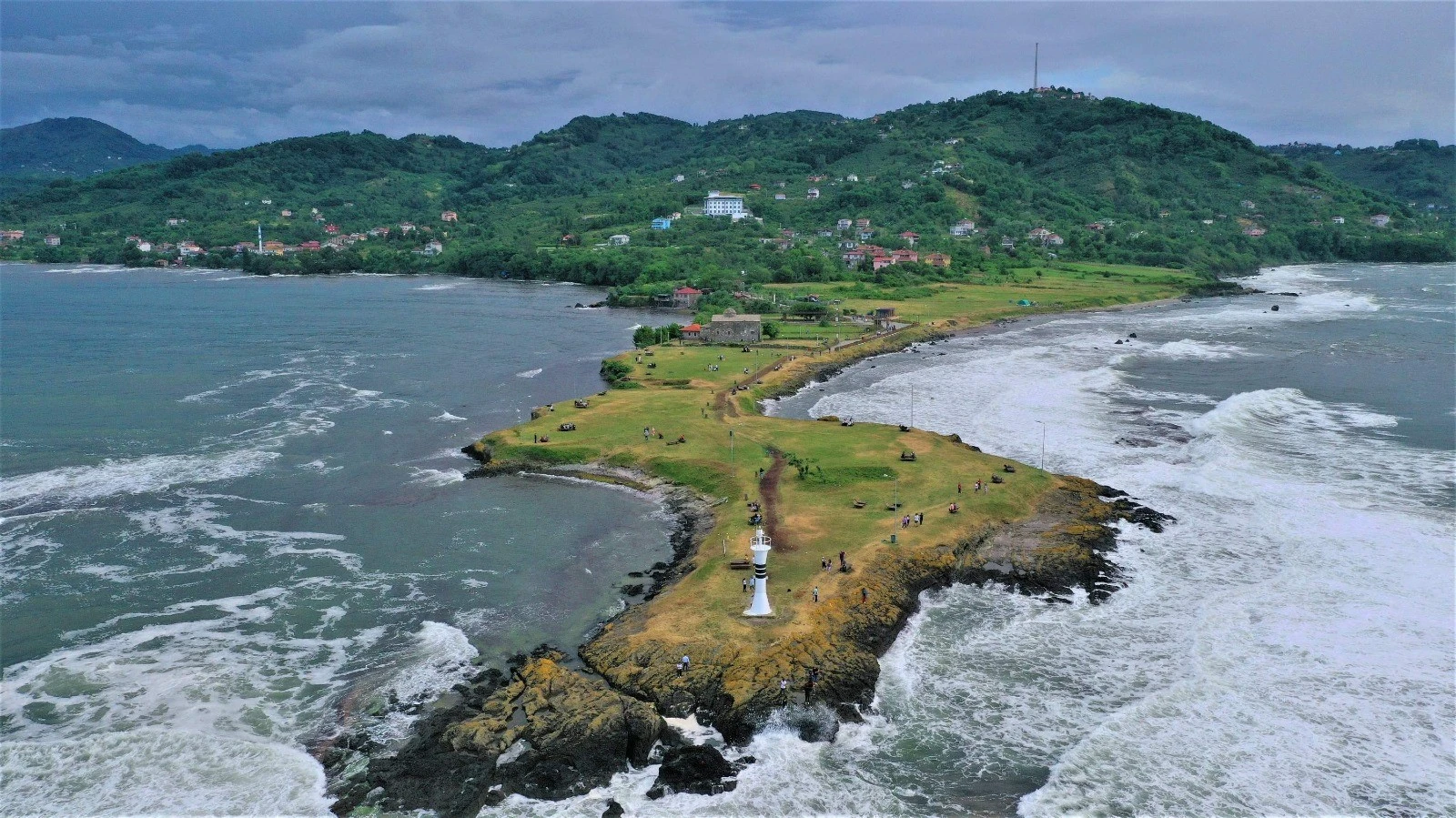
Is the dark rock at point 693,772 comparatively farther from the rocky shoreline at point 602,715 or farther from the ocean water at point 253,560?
the ocean water at point 253,560

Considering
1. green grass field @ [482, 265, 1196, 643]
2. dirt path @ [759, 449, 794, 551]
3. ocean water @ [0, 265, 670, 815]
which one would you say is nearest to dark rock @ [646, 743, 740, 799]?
green grass field @ [482, 265, 1196, 643]

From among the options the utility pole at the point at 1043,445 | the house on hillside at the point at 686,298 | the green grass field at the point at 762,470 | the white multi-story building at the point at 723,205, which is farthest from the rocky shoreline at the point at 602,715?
the white multi-story building at the point at 723,205

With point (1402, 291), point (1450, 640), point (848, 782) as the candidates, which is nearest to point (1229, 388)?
point (1450, 640)

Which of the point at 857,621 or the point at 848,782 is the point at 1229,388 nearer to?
the point at 857,621

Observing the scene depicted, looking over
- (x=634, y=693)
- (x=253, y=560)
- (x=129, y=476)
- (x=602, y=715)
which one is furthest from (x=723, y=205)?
(x=602, y=715)

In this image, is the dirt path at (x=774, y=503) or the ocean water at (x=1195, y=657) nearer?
the ocean water at (x=1195, y=657)

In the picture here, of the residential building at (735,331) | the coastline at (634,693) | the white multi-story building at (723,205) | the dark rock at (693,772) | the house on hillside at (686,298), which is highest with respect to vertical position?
the white multi-story building at (723,205)
